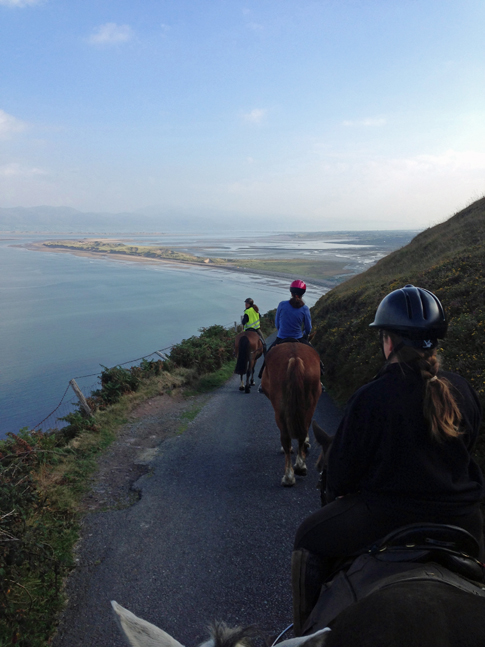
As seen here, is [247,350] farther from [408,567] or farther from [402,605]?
[402,605]

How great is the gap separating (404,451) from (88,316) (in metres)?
54.1

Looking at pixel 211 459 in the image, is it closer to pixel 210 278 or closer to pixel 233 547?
pixel 233 547

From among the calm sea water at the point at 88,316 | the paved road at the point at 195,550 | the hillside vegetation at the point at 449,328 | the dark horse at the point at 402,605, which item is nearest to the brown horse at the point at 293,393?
the paved road at the point at 195,550

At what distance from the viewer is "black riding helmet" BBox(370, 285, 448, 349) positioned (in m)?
2.14

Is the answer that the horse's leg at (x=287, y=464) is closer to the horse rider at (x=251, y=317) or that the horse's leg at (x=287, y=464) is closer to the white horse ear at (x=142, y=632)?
the white horse ear at (x=142, y=632)

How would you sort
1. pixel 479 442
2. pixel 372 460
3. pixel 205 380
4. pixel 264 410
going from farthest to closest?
pixel 205 380
pixel 264 410
pixel 479 442
pixel 372 460

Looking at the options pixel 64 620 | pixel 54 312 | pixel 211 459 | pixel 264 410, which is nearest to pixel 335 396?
pixel 264 410

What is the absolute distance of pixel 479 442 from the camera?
5.11m

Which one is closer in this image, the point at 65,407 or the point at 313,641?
the point at 313,641

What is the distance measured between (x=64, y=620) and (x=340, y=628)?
3836 mm

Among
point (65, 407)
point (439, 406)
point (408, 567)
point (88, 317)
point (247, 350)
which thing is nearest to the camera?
point (408, 567)

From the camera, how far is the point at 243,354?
11977 mm

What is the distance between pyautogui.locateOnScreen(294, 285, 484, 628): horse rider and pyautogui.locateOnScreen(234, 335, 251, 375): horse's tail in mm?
9652

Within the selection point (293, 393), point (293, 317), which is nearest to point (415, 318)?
point (293, 393)
